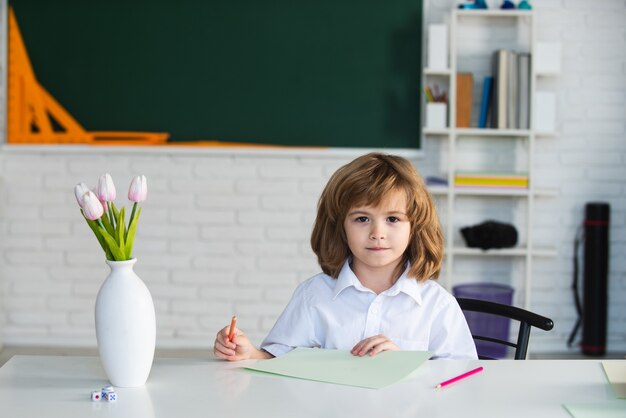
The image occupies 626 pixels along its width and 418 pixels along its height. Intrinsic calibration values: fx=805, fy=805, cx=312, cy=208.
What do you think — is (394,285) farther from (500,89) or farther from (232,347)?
(500,89)

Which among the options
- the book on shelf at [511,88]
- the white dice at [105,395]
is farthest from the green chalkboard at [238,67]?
the white dice at [105,395]

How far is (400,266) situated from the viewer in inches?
66.2

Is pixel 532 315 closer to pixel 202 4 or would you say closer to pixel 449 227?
pixel 449 227

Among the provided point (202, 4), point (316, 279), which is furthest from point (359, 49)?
point (316, 279)

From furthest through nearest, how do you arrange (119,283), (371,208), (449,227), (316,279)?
(449,227) → (316,279) → (371,208) → (119,283)

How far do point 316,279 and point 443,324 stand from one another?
0.28m

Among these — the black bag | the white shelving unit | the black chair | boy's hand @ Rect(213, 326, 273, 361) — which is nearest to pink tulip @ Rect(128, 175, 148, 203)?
boy's hand @ Rect(213, 326, 273, 361)

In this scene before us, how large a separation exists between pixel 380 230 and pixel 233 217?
2.32 meters

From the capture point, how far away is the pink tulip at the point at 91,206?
48.0 inches

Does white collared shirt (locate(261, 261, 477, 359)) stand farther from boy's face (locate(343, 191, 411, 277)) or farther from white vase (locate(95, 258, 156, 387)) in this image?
white vase (locate(95, 258, 156, 387))

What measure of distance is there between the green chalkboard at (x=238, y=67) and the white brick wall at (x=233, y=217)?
0.15 m

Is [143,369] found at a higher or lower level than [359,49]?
lower

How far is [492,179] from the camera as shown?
3701mm

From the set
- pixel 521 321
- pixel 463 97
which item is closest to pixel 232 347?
pixel 521 321
